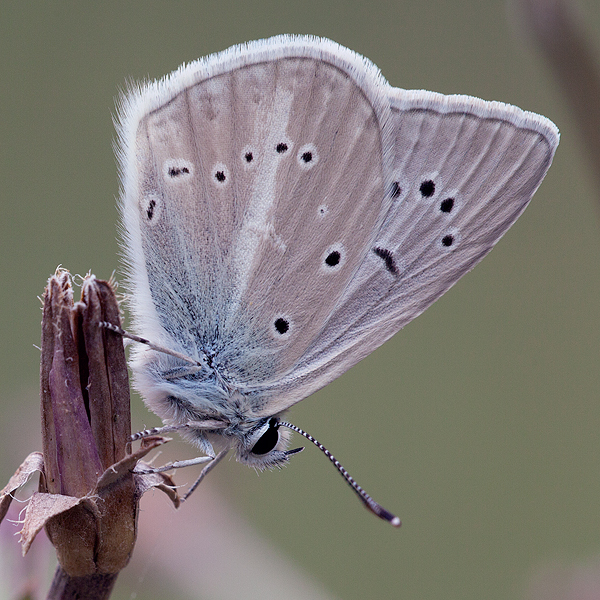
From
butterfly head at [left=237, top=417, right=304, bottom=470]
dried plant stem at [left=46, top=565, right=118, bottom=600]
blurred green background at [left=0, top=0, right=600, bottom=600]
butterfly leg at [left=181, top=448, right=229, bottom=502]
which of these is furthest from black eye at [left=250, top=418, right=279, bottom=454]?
blurred green background at [left=0, top=0, right=600, bottom=600]

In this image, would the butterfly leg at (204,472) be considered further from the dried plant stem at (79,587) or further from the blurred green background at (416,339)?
the blurred green background at (416,339)

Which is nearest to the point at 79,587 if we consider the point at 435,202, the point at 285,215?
the point at 285,215

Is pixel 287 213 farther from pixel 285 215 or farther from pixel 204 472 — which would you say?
pixel 204 472

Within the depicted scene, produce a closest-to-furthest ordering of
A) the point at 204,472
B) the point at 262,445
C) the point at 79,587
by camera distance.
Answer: the point at 79,587 → the point at 204,472 → the point at 262,445

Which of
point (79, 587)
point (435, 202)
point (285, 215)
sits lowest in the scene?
point (79, 587)

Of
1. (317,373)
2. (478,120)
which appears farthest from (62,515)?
(478,120)

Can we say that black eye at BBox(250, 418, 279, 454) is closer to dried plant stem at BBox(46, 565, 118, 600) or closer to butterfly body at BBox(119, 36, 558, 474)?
butterfly body at BBox(119, 36, 558, 474)

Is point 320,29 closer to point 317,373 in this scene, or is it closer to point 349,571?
point 349,571
